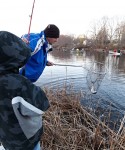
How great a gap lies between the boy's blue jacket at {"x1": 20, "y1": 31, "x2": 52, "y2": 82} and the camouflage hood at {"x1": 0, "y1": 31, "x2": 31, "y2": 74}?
130 cm

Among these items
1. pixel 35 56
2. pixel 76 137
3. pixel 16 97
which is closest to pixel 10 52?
pixel 16 97

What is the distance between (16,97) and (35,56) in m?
1.44

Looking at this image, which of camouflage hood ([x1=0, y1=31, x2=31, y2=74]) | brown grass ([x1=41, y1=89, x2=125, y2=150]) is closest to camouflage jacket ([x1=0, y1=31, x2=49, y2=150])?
camouflage hood ([x1=0, y1=31, x2=31, y2=74])

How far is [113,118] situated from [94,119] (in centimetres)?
107

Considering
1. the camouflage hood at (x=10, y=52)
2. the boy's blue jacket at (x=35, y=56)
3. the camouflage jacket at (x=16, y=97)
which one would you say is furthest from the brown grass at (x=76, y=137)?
the camouflage hood at (x=10, y=52)

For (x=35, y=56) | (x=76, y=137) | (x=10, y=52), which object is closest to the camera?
(x=10, y=52)

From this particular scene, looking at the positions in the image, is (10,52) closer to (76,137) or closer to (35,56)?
(35,56)

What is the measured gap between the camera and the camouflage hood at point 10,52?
65.5 inches

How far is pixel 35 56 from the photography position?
3.09 m

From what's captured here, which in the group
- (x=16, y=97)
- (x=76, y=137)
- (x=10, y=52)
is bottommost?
(x=76, y=137)

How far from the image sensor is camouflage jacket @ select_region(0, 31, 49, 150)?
1691 mm

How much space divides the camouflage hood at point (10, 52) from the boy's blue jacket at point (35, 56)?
1.30m

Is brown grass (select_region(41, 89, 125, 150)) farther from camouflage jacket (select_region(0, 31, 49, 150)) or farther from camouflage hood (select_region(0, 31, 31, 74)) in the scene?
camouflage hood (select_region(0, 31, 31, 74))

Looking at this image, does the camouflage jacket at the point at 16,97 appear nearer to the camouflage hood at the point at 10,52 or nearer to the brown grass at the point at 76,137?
the camouflage hood at the point at 10,52
